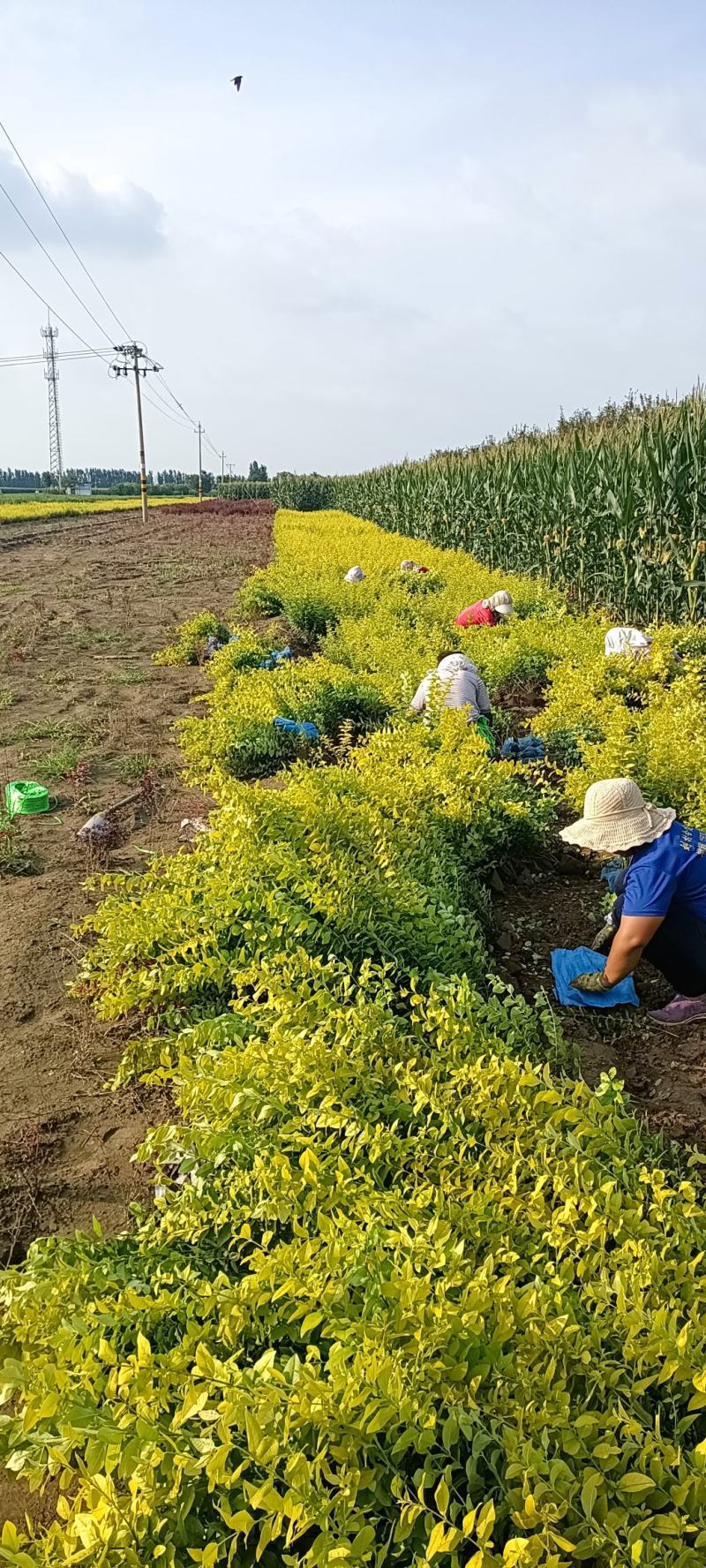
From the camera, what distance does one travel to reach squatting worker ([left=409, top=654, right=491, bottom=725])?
649cm

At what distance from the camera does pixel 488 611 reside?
396 inches

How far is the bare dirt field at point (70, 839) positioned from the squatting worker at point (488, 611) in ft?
9.78

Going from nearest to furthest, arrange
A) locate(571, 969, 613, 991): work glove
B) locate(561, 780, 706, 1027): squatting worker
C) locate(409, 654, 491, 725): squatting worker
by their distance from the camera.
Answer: locate(561, 780, 706, 1027): squatting worker
locate(571, 969, 613, 991): work glove
locate(409, 654, 491, 725): squatting worker

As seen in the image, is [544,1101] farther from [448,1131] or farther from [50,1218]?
[50,1218]

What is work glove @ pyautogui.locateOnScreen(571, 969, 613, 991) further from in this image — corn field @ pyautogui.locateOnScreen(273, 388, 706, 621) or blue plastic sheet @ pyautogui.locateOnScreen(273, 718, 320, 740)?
corn field @ pyautogui.locateOnScreen(273, 388, 706, 621)

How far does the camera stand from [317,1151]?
2.27 m

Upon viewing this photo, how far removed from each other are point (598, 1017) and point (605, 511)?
29.9 ft

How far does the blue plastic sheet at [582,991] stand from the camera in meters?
4.07

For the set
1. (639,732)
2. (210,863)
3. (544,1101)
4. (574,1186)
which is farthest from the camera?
(639,732)

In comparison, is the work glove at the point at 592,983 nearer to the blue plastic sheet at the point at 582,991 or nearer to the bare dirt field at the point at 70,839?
the blue plastic sheet at the point at 582,991

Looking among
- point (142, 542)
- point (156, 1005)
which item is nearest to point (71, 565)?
point (142, 542)

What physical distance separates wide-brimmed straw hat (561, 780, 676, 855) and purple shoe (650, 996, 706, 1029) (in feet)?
2.49

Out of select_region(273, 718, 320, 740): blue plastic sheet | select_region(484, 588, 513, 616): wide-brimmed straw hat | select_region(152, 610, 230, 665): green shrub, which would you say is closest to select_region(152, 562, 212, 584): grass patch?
select_region(152, 610, 230, 665): green shrub

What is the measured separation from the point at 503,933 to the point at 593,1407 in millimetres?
3065
